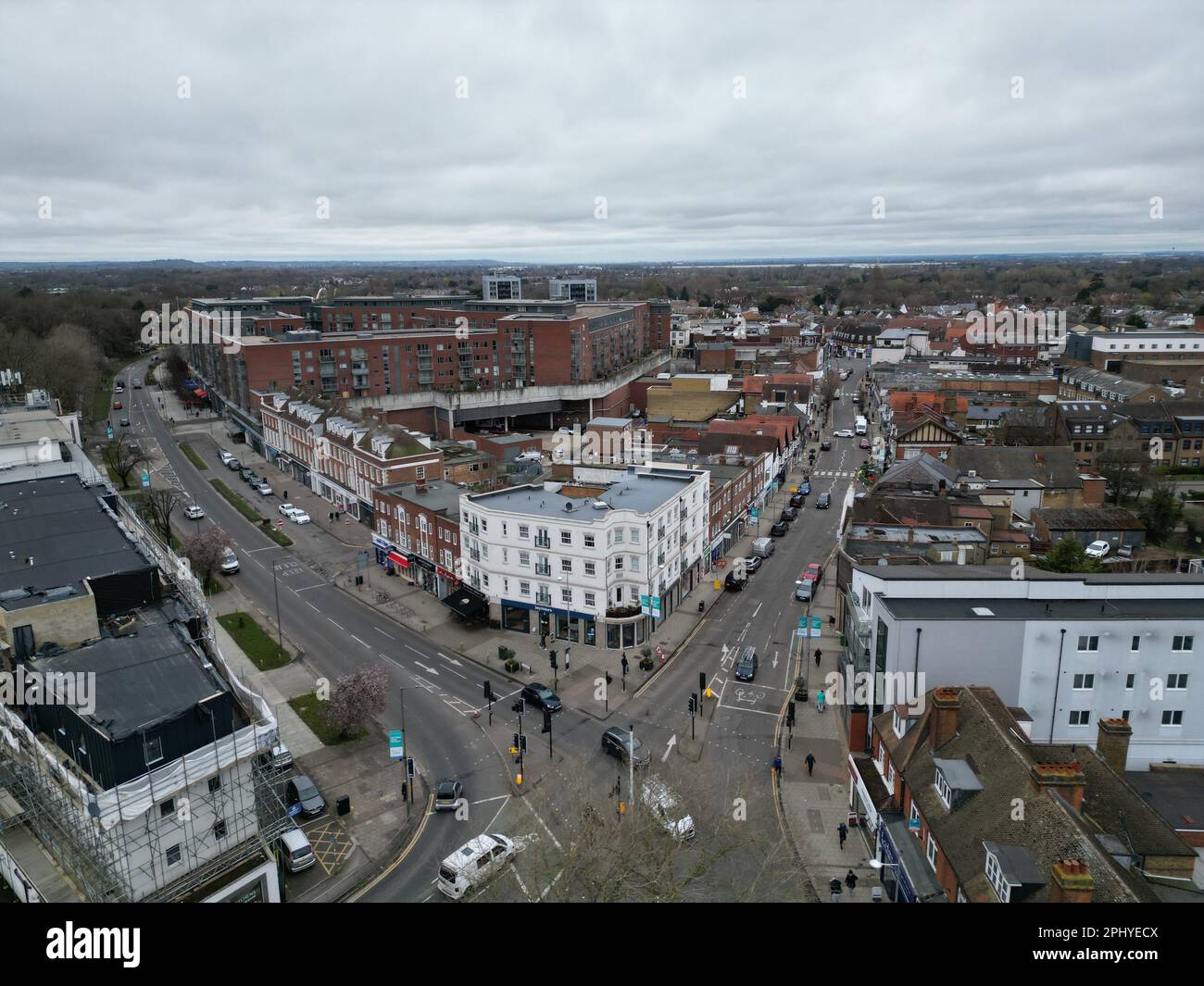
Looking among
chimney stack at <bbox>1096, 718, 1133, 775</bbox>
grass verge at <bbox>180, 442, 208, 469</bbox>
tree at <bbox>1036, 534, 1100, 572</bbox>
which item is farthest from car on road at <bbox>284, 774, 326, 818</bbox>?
grass verge at <bbox>180, 442, 208, 469</bbox>

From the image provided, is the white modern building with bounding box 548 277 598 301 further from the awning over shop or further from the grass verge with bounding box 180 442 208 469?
the awning over shop

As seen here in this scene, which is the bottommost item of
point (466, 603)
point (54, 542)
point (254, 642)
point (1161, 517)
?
point (254, 642)

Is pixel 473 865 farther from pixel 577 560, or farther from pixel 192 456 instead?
pixel 192 456

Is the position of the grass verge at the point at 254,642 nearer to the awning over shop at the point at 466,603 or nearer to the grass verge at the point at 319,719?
the grass verge at the point at 319,719

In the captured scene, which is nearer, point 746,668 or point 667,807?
point 667,807

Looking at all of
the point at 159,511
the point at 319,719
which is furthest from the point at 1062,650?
the point at 159,511

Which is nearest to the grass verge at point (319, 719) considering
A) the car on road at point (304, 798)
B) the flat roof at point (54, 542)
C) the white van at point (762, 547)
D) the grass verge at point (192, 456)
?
the car on road at point (304, 798)

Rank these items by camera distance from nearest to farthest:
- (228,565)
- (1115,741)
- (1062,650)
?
(1115,741), (1062,650), (228,565)

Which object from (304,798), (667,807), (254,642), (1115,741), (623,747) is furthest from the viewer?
(254,642)

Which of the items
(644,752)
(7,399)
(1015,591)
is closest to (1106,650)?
(1015,591)
